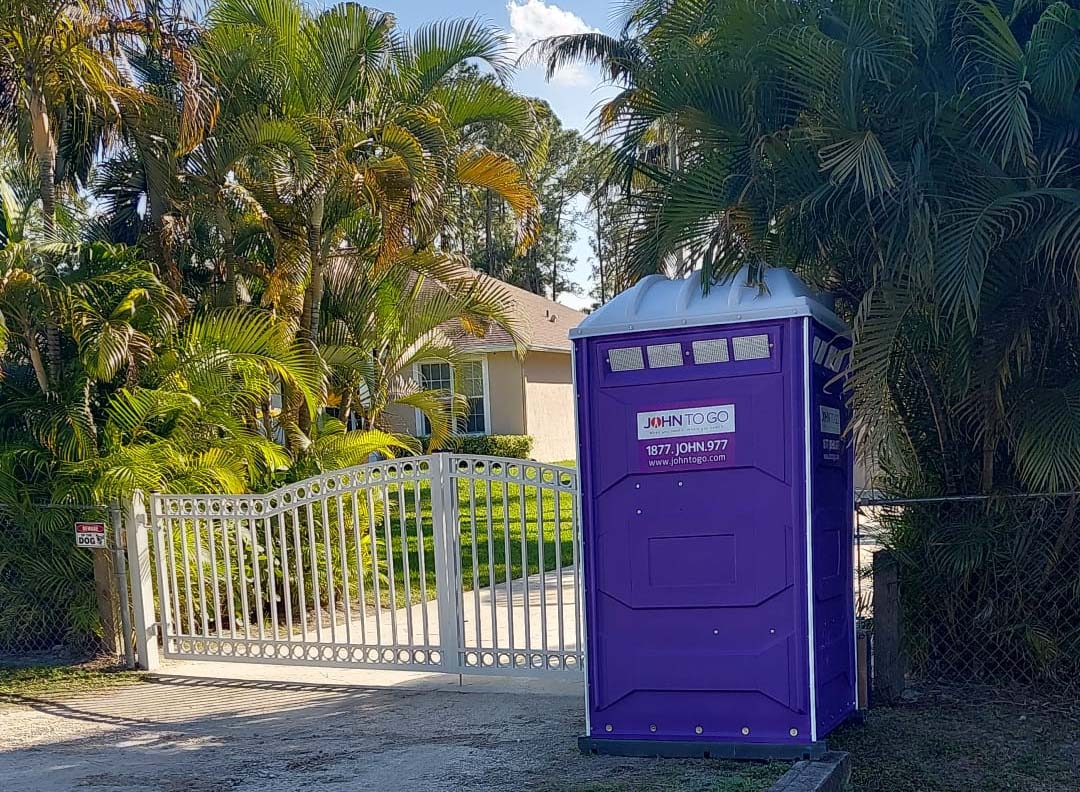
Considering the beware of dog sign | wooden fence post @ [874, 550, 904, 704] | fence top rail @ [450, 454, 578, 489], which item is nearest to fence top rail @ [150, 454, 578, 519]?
fence top rail @ [450, 454, 578, 489]

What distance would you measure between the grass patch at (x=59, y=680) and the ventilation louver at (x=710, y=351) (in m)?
5.27

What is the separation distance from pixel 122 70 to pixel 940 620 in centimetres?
801

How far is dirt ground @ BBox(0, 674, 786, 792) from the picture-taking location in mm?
5344

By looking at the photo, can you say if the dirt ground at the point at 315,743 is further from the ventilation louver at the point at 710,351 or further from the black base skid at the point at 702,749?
the ventilation louver at the point at 710,351

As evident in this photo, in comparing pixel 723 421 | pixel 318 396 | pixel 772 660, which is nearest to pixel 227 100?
pixel 318 396

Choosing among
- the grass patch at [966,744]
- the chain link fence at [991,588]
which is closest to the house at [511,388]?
the chain link fence at [991,588]

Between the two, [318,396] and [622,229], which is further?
[318,396]

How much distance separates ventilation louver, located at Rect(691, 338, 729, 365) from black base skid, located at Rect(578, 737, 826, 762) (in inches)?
77.3

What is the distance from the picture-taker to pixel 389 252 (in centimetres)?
974

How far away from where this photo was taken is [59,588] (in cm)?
852

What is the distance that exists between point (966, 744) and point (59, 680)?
646 cm

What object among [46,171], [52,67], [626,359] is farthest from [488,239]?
[626,359]

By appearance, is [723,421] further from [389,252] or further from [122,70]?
[122,70]

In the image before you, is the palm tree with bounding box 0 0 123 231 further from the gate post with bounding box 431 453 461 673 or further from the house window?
the house window
